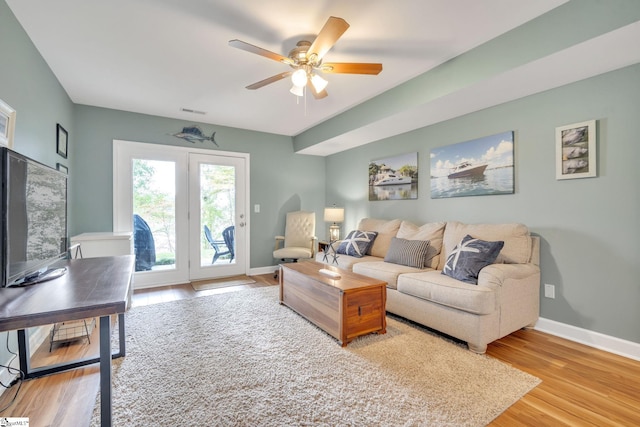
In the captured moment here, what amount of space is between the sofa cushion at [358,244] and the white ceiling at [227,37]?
5.72ft

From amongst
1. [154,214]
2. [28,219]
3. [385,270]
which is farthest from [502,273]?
[154,214]

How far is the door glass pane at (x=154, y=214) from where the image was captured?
4.08 m

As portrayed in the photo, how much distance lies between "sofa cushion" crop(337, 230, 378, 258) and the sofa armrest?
1.63m

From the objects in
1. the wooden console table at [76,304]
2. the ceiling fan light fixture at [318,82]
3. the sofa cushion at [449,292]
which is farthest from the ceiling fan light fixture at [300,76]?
the sofa cushion at [449,292]

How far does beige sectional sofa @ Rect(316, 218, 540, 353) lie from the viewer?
2.23 m

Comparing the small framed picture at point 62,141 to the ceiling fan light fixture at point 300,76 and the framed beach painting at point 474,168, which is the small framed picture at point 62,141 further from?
the framed beach painting at point 474,168

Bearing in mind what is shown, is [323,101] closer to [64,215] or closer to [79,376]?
[64,215]

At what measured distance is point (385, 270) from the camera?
3.00m

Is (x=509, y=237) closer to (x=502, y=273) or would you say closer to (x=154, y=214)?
(x=502, y=273)

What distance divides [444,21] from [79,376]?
11.5 ft

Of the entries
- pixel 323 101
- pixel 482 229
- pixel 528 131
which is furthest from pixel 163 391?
pixel 528 131

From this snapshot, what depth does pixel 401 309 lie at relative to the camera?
2807 millimetres

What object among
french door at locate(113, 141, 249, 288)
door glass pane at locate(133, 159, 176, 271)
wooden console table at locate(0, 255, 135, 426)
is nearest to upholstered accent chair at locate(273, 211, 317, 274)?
french door at locate(113, 141, 249, 288)

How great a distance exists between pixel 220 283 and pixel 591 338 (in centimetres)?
415
